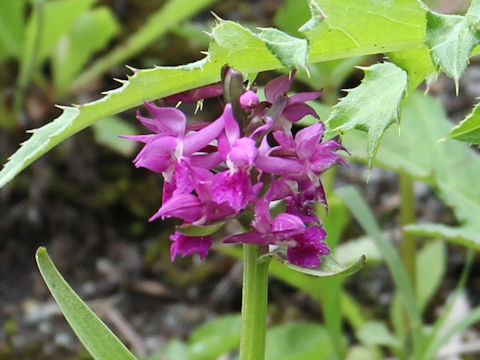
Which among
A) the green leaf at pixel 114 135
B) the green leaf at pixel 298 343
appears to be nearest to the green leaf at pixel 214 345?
the green leaf at pixel 298 343

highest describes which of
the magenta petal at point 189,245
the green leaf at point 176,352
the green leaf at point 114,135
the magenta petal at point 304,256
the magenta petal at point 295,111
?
the magenta petal at point 295,111

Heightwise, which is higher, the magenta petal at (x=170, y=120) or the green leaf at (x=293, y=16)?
the magenta petal at (x=170, y=120)

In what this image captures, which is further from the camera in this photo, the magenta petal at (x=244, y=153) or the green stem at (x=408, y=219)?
the green stem at (x=408, y=219)

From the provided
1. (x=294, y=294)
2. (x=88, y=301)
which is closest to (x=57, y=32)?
(x=88, y=301)

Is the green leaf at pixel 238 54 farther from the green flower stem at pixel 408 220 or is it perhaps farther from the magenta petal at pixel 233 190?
the green flower stem at pixel 408 220

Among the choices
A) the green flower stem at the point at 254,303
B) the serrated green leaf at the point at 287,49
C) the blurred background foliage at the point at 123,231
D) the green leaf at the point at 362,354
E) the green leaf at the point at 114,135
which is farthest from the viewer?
the green leaf at the point at 114,135
